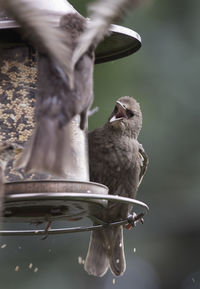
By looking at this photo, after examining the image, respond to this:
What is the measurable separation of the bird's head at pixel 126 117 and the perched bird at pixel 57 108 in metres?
1.32

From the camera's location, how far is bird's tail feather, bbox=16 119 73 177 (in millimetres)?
6902

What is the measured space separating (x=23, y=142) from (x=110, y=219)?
1.20m

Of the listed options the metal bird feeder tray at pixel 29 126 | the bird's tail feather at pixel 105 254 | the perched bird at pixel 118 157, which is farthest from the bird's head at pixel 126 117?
the bird's tail feather at pixel 105 254

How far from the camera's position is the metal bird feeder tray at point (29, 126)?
7.34m

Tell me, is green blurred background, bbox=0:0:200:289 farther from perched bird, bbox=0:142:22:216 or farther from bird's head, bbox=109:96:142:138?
perched bird, bbox=0:142:22:216

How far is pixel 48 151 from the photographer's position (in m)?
6.95

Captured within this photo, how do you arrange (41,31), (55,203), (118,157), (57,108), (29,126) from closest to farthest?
(41,31), (57,108), (55,203), (29,126), (118,157)

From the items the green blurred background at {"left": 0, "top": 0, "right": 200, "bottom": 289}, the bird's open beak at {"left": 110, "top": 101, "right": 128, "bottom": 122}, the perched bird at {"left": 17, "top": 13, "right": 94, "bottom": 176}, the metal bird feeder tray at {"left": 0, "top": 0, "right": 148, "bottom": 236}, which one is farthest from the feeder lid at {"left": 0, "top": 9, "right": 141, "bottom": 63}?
the green blurred background at {"left": 0, "top": 0, "right": 200, "bottom": 289}

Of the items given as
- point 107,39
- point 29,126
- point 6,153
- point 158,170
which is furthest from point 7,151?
point 158,170

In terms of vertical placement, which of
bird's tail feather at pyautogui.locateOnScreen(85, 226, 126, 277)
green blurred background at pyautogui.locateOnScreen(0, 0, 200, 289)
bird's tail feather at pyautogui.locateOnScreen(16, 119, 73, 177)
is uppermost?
bird's tail feather at pyautogui.locateOnScreen(16, 119, 73, 177)

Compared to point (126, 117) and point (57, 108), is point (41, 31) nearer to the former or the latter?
point (57, 108)

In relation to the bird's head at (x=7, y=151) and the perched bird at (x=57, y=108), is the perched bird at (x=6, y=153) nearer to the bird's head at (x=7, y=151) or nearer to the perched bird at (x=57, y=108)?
the bird's head at (x=7, y=151)

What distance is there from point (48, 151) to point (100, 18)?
856 mm

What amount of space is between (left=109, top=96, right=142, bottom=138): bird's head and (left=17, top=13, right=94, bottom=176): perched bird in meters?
1.32
